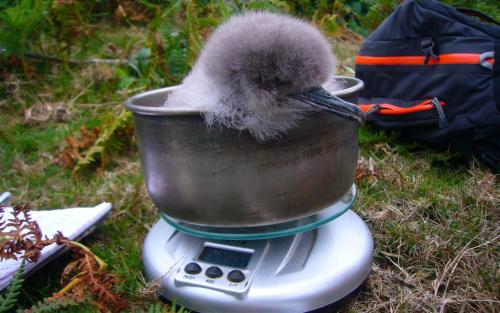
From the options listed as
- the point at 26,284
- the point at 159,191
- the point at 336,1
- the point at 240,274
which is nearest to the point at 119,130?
the point at 26,284

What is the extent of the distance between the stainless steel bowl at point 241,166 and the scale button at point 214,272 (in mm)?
112

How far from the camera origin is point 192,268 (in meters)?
0.97

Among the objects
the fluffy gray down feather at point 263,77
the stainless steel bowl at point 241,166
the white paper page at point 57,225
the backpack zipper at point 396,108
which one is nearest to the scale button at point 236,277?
the stainless steel bowl at point 241,166

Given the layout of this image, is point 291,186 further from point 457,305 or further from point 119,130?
point 119,130

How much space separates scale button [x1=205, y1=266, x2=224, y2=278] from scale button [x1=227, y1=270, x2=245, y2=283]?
2 centimetres

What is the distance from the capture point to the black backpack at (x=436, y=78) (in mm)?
1534

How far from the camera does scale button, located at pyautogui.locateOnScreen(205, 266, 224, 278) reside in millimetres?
943

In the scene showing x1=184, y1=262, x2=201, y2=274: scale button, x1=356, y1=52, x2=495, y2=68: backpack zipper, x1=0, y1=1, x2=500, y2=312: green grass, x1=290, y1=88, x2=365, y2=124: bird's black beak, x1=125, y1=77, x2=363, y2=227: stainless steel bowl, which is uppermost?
x1=290, y1=88, x2=365, y2=124: bird's black beak

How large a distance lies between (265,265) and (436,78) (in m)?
1.10

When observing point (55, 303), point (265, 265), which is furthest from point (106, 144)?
point (265, 265)

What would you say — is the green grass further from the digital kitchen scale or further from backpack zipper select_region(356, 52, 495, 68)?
backpack zipper select_region(356, 52, 495, 68)

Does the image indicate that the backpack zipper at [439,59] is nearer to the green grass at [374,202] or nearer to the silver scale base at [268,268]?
the green grass at [374,202]

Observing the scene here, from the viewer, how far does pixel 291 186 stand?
882 millimetres

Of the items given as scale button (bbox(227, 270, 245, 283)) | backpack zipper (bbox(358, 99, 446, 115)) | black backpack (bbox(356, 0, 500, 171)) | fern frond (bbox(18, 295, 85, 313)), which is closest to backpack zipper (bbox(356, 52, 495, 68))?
black backpack (bbox(356, 0, 500, 171))
